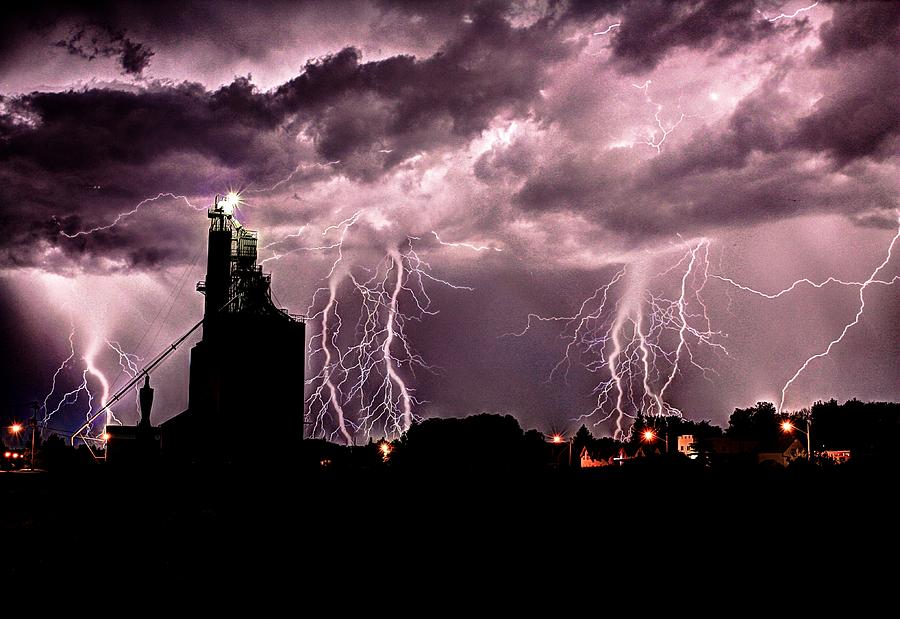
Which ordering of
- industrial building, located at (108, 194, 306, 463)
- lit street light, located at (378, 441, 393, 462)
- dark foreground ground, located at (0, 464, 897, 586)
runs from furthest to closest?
lit street light, located at (378, 441, 393, 462) < industrial building, located at (108, 194, 306, 463) < dark foreground ground, located at (0, 464, 897, 586)

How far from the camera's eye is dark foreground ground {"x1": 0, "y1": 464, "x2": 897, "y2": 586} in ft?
58.4

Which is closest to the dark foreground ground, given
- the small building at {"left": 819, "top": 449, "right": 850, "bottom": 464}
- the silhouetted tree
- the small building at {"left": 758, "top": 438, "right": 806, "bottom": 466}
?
the small building at {"left": 819, "top": 449, "right": 850, "bottom": 464}

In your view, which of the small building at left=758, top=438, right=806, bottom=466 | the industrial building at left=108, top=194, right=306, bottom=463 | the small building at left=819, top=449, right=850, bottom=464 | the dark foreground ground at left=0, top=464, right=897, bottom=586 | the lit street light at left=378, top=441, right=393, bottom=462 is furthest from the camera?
the lit street light at left=378, top=441, right=393, bottom=462

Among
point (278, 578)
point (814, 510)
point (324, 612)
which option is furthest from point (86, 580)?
point (814, 510)

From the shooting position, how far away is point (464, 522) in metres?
21.2

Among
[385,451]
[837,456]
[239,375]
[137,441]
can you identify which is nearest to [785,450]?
[837,456]

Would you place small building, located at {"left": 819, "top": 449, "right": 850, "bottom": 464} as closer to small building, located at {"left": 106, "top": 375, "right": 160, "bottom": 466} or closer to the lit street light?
the lit street light

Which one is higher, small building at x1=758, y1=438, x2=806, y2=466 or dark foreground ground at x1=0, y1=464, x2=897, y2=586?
small building at x1=758, y1=438, x2=806, y2=466

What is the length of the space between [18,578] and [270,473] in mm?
23442

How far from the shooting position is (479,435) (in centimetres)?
6241

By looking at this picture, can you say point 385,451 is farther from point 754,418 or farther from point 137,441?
point 754,418

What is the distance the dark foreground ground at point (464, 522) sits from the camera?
17797 mm

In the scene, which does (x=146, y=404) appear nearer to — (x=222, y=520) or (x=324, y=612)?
(x=222, y=520)

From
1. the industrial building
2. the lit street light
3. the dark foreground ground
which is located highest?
the industrial building
